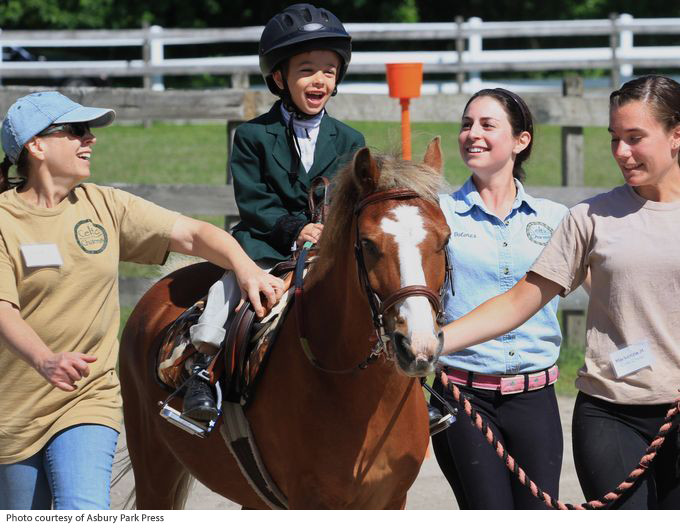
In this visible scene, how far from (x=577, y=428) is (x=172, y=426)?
181cm

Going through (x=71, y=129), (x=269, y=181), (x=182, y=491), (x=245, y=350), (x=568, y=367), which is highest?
(x=71, y=129)

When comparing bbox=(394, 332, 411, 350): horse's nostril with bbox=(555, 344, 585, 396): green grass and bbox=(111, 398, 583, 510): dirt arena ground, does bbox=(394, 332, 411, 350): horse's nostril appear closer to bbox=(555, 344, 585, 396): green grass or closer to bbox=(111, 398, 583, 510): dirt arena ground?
bbox=(111, 398, 583, 510): dirt arena ground

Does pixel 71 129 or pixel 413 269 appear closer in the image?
pixel 413 269

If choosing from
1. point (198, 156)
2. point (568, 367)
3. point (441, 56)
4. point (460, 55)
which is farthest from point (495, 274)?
point (441, 56)

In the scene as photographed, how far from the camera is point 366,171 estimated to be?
361cm

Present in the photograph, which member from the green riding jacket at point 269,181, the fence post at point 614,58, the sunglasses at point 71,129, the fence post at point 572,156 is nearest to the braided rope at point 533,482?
the green riding jacket at point 269,181

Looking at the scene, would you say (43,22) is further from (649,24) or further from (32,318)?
(32,318)

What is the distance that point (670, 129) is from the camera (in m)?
3.64

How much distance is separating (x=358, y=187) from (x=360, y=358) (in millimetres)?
603

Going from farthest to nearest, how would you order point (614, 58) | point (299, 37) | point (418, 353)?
point (614, 58) < point (299, 37) < point (418, 353)

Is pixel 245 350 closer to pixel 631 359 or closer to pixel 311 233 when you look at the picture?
pixel 311 233

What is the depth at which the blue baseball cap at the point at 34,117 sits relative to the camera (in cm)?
380

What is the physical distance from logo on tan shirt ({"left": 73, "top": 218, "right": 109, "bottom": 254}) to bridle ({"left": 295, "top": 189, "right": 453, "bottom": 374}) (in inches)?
28.2

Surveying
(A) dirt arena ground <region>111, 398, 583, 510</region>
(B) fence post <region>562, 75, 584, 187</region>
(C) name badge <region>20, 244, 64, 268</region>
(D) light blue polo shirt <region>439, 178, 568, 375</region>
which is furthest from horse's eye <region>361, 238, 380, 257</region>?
(B) fence post <region>562, 75, 584, 187</region>
